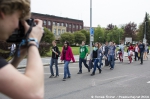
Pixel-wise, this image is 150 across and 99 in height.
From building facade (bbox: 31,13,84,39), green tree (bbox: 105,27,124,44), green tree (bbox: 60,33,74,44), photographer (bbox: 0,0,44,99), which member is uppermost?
building facade (bbox: 31,13,84,39)

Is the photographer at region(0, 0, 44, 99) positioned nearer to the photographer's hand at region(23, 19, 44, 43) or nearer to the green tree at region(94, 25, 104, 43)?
the photographer's hand at region(23, 19, 44, 43)

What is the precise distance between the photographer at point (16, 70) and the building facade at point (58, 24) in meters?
85.8

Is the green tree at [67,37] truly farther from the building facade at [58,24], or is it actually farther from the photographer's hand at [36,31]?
the photographer's hand at [36,31]

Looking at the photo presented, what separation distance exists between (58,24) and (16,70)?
97608 mm

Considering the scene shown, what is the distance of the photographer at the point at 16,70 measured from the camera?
97 cm

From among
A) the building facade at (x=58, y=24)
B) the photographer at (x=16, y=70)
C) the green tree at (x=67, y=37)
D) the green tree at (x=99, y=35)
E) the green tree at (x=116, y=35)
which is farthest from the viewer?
the green tree at (x=99, y=35)

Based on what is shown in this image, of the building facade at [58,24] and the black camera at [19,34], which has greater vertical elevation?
the building facade at [58,24]

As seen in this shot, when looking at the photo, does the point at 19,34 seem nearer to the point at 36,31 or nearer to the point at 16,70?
the point at 36,31

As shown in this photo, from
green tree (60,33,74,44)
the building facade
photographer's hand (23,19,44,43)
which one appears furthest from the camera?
the building facade

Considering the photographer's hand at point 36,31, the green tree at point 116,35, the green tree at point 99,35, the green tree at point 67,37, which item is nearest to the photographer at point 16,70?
the photographer's hand at point 36,31

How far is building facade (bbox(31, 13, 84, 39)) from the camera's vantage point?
9001 centimetres

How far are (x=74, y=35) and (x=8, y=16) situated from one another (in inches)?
2913

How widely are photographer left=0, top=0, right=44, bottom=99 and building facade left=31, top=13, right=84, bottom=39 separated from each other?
3379 inches

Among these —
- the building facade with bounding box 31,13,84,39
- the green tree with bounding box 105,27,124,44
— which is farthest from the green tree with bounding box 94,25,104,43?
the building facade with bounding box 31,13,84,39
